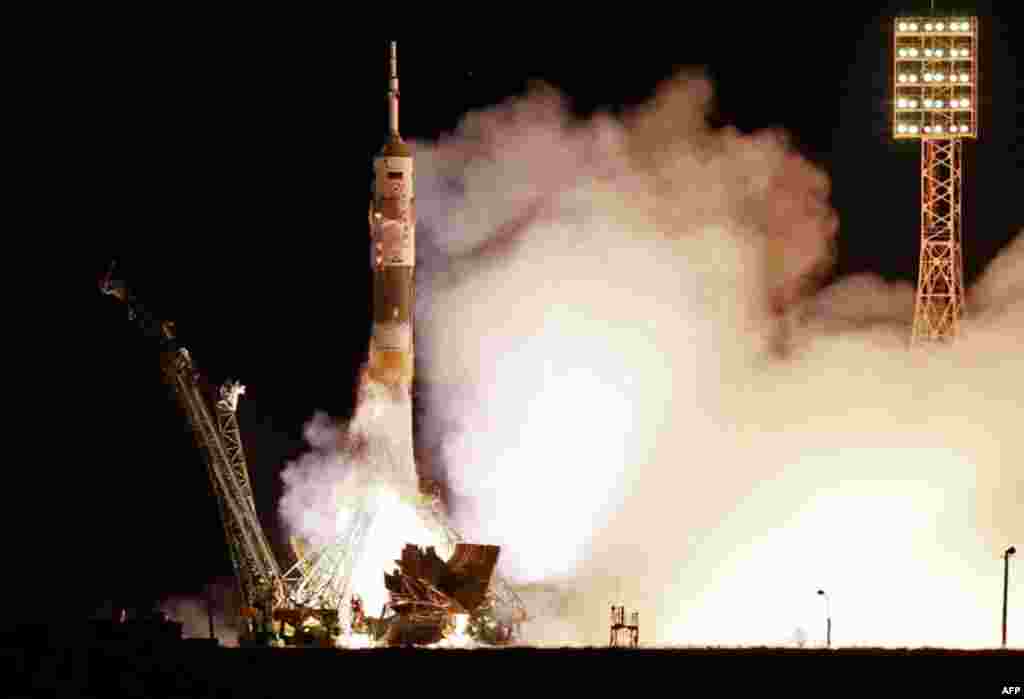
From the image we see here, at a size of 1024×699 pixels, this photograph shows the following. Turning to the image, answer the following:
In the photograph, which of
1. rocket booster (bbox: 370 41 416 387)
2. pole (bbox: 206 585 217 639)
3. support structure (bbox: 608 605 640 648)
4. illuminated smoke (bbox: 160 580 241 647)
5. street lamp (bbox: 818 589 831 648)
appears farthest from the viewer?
illuminated smoke (bbox: 160 580 241 647)

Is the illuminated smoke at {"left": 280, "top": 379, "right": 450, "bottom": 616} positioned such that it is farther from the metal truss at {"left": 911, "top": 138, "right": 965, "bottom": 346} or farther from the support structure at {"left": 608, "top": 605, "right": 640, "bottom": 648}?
the metal truss at {"left": 911, "top": 138, "right": 965, "bottom": 346}

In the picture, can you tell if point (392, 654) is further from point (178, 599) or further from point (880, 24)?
point (880, 24)

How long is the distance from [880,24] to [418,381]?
11089 mm

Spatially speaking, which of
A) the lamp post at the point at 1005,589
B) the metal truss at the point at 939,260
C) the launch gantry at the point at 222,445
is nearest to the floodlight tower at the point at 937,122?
the metal truss at the point at 939,260

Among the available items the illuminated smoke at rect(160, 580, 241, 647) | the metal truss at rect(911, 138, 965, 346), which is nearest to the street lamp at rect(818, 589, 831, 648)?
the metal truss at rect(911, 138, 965, 346)

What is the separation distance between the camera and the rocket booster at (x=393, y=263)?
63250 mm

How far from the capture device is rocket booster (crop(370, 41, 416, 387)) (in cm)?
6325

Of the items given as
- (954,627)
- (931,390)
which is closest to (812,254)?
(931,390)

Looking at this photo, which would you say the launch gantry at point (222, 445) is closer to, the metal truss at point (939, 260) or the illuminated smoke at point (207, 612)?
the illuminated smoke at point (207, 612)

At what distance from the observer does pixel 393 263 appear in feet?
208

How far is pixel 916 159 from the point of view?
2830 inches

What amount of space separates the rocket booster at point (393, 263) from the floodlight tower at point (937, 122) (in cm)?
905

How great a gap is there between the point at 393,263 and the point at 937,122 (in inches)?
409

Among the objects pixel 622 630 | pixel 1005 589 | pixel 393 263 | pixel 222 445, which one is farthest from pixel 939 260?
pixel 222 445
